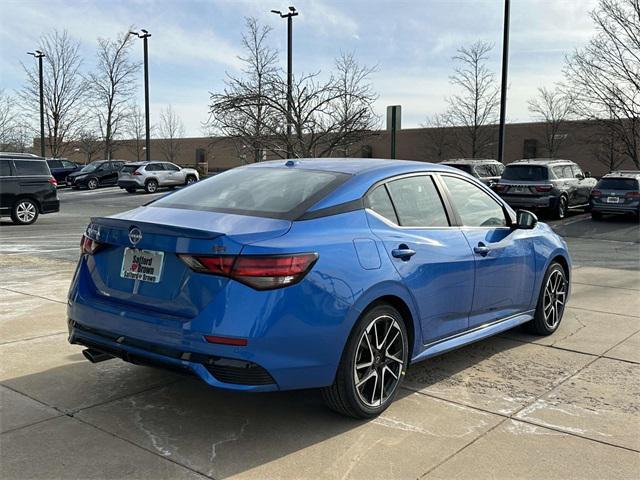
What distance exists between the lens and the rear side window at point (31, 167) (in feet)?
52.4

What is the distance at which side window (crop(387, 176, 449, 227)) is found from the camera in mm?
4203

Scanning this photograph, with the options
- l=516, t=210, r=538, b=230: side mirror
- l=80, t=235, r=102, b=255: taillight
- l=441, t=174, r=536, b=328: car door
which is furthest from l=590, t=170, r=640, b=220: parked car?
l=80, t=235, r=102, b=255: taillight

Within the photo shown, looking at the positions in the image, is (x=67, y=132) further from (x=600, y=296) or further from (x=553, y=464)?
(x=553, y=464)

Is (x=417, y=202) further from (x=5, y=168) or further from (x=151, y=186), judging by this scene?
(x=151, y=186)

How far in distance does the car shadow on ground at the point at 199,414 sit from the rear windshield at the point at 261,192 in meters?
1.10

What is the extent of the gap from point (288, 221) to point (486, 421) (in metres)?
1.73

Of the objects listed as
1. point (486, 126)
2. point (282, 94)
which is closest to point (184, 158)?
point (486, 126)

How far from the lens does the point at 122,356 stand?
3.55 metres

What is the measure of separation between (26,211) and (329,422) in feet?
48.1

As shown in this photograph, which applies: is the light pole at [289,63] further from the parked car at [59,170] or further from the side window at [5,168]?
the parked car at [59,170]

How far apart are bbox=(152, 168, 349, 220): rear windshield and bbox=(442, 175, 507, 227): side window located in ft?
3.70

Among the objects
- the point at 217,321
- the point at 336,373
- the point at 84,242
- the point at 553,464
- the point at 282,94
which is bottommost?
the point at 553,464

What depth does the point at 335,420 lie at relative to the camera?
3805 mm

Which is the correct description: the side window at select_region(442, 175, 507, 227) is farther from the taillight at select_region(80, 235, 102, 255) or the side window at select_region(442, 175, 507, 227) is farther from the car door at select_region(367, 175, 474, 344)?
the taillight at select_region(80, 235, 102, 255)
